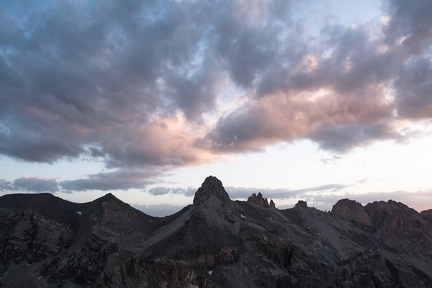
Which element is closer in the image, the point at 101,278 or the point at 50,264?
the point at 101,278

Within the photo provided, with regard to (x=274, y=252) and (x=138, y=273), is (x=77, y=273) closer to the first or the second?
(x=138, y=273)

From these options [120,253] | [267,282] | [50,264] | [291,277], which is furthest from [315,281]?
[50,264]

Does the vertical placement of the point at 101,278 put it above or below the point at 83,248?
below

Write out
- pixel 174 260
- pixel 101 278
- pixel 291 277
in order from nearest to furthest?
pixel 101 278 < pixel 174 260 < pixel 291 277

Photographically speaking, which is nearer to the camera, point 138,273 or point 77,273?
point 138,273

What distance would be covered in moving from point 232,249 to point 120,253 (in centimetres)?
5385

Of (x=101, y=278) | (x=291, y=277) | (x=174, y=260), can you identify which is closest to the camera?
(x=101, y=278)

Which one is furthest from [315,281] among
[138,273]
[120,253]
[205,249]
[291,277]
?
[120,253]

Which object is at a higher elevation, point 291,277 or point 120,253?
point 120,253

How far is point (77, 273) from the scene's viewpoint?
185375 millimetres

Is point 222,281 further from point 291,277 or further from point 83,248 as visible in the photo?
point 83,248

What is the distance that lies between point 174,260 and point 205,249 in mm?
22107

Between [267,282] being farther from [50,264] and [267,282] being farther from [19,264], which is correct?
[19,264]

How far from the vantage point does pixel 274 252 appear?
198 metres
